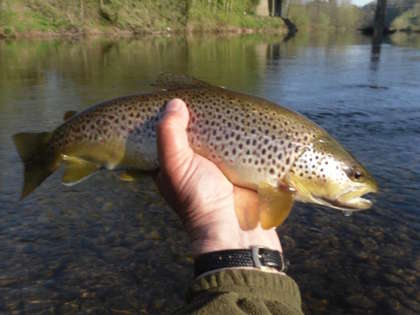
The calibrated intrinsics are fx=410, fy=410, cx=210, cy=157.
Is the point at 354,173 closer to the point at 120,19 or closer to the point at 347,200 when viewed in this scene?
the point at 347,200

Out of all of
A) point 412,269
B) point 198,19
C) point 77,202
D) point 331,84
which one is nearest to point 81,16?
point 198,19

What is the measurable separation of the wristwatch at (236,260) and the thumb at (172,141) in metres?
0.64

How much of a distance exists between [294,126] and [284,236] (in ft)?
10.5

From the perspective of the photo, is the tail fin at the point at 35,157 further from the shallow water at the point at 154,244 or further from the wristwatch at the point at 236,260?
the shallow water at the point at 154,244

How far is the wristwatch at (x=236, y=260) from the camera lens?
231 cm

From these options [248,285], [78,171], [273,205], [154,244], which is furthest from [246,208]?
[154,244]

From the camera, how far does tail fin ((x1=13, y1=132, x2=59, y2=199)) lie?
3.23 meters

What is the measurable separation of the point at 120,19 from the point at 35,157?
57587 millimetres

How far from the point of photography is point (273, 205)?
274cm

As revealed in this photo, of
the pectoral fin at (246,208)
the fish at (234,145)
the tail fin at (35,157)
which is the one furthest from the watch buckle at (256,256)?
the tail fin at (35,157)

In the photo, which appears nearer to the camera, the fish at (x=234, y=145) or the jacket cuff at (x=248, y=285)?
the jacket cuff at (x=248, y=285)

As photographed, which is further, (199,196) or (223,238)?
(199,196)

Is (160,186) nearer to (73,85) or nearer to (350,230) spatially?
(350,230)

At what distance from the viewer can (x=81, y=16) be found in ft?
174
